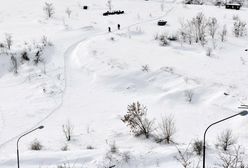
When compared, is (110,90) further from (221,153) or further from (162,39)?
(221,153)

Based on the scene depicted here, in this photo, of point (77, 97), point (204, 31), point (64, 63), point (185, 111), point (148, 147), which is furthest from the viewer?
point (204, 31)

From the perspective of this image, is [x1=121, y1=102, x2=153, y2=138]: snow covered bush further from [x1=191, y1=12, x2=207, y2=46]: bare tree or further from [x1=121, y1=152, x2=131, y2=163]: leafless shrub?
[x1=191, y1=12, x2=207, y2=46]: bare tree

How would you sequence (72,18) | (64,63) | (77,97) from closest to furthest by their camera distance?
(77,97), (64,63), (72,18)

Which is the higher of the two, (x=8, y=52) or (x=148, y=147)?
(x=8, y=52)

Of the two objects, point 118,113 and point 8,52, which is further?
point 8,52

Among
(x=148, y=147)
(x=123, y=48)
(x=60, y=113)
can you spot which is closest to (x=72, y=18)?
(x=123, y=48)

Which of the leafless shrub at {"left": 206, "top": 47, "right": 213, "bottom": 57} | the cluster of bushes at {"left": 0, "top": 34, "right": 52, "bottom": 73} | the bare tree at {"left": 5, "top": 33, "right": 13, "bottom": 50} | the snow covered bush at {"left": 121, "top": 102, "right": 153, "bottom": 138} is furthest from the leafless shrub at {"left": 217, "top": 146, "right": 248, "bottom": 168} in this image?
the bare tree at {"left": 5, "top": 33, "right": 13, "bottom": 50}

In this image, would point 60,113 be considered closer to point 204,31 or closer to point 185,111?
point 185,111

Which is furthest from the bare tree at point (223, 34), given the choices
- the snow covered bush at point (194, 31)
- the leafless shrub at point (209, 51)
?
the leafless shrub at point (209, 51)
